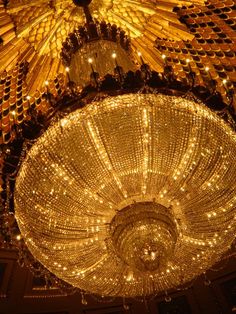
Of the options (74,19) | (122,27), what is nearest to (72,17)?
(74,19)

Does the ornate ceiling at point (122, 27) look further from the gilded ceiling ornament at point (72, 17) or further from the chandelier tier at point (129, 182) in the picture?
the chandelier tier at point (129, 182)

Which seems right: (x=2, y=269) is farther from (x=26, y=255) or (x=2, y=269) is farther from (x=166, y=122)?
(x=166, y=122)

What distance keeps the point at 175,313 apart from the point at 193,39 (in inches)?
120

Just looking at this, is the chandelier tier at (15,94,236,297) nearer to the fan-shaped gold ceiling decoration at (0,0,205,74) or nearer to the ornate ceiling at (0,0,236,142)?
the ornate ceiling at (0,0,236,142)

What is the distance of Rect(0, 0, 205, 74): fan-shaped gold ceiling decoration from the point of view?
3.52 m

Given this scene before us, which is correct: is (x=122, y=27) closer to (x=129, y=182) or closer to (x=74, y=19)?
(x=74, y=19)

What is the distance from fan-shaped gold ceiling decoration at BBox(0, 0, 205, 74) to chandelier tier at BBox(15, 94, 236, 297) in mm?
1171

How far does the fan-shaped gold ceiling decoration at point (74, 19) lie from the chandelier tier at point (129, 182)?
1171 mm

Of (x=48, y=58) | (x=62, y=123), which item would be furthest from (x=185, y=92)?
(x=48, y=58)

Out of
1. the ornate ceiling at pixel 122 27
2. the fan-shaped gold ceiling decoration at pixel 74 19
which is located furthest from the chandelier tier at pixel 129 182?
the fan-shaped gold ceiling decoration at pixel 74 19

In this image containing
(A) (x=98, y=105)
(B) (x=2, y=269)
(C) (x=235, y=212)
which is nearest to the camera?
(A) (x=98, y=105)

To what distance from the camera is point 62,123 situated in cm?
263

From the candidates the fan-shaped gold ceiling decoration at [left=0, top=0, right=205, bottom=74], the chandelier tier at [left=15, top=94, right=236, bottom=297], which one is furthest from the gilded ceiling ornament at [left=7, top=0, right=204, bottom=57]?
the chandelier tier at [left=15, top=94, right=236, bottom=297]

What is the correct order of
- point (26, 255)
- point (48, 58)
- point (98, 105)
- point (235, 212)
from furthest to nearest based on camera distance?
point (48, 58)
point (26, 255)
point (235, 212)
point (98, 105)
